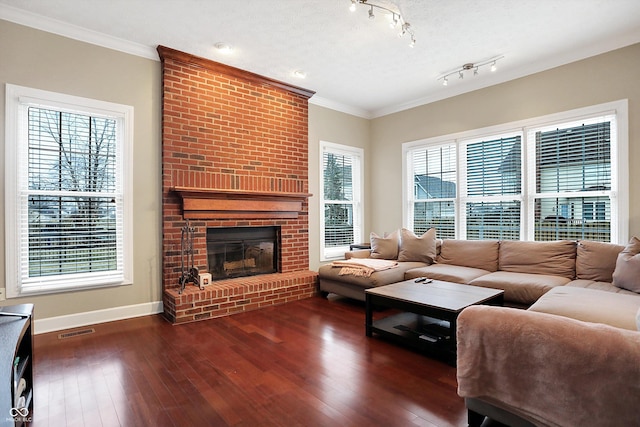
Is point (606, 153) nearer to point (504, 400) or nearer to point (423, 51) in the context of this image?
point (423, 51)

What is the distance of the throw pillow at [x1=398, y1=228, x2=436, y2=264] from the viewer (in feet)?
14.2

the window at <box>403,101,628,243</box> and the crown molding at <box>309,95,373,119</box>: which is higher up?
the crown molding at <box>309,95,373,119</box>

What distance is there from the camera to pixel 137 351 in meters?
2.62

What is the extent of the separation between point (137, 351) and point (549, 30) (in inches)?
183

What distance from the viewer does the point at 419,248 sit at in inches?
171

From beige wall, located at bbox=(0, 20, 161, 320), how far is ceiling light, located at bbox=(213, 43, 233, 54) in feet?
2.35

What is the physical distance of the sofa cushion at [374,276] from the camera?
3.68m

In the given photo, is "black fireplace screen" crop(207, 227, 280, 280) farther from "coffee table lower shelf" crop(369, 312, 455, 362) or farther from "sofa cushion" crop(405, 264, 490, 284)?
"coffee table lower shelf" crop(369, 312, 455, 362)

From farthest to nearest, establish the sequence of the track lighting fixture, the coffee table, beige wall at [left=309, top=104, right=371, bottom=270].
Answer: beige wall at [left=309, top=104, right=371, bottom=270]
the track lighting fixture
the coffee table

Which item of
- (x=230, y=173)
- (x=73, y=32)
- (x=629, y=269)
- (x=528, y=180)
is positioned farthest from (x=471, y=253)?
(x=73, y=32)

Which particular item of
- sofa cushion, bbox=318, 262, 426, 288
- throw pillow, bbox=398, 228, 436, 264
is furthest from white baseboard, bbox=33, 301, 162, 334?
throw pillow, bbox=398, 228, 436, 264

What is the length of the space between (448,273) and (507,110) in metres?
2.25

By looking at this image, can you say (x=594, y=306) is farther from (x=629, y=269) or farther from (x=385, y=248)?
(x=385, y=248)

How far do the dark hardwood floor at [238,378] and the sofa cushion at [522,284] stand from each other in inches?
49.5
